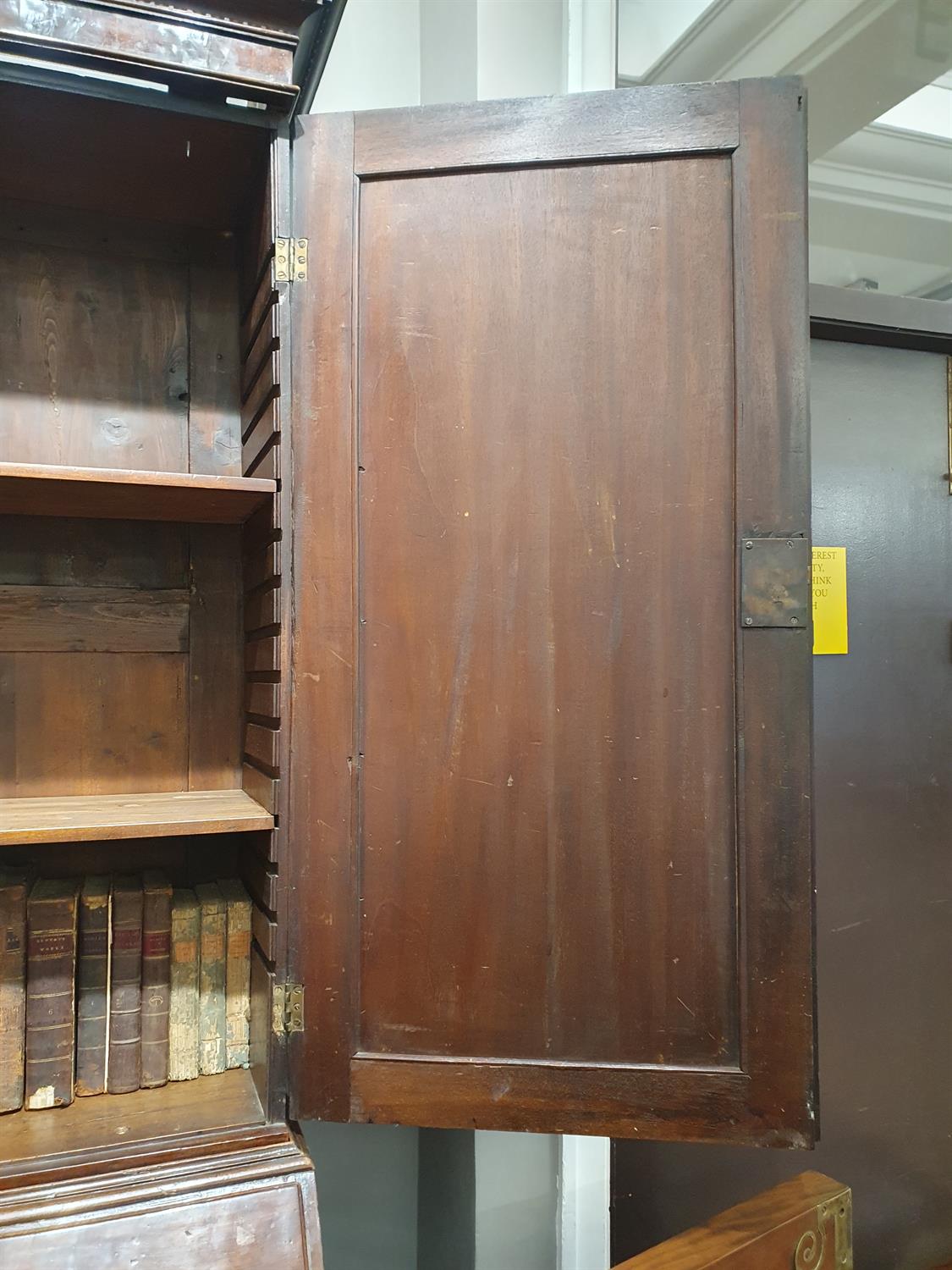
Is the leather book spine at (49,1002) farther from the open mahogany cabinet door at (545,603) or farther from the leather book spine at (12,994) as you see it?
the open mahogany cabinet door at (545,603)

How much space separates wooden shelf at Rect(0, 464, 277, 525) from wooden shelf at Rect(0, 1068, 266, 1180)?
802 millimetres

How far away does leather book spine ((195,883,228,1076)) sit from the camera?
1186mm

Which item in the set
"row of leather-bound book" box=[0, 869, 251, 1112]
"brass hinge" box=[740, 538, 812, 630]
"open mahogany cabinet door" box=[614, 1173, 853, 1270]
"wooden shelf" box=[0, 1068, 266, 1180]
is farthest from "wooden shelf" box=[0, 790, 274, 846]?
"open mahogany cabinet door" box=[614, 1173, 853, 1270]

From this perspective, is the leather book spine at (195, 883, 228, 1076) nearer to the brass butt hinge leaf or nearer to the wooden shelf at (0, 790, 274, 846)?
the wooden shelf at (0, 790, 274, 846)

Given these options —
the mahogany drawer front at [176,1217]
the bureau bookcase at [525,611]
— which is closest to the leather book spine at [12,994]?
the bureau bookcase at [525,611]

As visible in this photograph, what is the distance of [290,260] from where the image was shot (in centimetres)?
101

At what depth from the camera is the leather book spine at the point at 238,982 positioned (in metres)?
1.20

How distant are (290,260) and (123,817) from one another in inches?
29.3

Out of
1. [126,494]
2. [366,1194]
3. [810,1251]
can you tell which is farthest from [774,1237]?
[126,494]

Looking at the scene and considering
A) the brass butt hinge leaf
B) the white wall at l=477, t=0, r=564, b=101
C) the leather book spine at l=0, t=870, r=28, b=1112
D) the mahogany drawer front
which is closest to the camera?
the mahogany drawer front

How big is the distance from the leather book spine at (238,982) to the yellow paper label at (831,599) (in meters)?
1.26

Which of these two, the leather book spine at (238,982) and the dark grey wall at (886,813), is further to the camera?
the dark grey wall at (886,813)

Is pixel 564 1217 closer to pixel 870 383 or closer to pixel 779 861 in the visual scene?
pixel 779 861

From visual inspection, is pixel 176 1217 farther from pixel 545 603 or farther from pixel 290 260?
pixel 290 260
